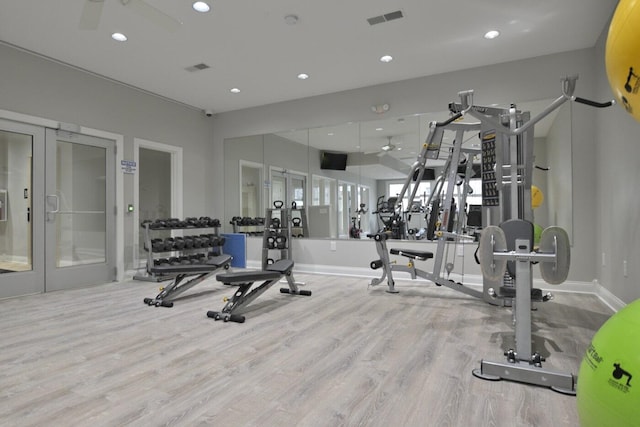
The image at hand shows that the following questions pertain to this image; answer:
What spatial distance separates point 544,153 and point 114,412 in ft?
14.9

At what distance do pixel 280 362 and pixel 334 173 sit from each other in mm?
4042

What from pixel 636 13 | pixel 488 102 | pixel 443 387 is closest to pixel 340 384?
pixel 443 387

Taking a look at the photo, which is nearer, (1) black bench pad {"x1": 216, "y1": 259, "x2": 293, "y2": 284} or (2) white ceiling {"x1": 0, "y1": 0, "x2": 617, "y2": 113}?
(1) black bench pad {"x1": 216, "y1": 259, "x2": 293, "y2": 284}

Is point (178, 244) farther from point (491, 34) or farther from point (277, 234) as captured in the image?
point (491, 34)

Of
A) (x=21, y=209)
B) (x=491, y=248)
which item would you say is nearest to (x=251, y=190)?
(x=21, y=209)

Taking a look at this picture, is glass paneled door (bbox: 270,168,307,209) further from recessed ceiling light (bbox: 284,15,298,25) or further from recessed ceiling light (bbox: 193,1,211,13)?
recessed ceiling light (bbox: 193,1,211,13)

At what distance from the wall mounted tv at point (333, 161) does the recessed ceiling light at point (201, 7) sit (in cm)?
292

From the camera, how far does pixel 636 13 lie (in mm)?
1157

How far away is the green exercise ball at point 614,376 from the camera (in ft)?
2.99

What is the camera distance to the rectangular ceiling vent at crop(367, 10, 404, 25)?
11.1ft

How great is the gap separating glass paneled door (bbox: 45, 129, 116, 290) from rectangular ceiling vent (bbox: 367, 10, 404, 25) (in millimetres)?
3813

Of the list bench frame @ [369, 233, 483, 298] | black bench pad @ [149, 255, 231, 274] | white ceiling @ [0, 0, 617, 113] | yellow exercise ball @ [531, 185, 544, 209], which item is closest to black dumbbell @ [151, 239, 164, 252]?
black bench pad @ [149, 255, 231, 274]

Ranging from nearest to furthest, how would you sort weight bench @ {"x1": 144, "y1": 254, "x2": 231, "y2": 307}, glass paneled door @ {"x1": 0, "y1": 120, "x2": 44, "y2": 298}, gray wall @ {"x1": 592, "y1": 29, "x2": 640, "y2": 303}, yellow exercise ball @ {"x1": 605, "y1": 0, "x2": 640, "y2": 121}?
1. yellow exercise ball @ {"x1": 605, "y1": 0, "x2": 640, "y2": 121}
2. gray wall @ {"x1": 592, "y1": 29, "x2": 640, "y2": 303}
3. weight bench @ {"x1": 144, "y1": 254, "x2": 231, "y2": 307}
4. glass paneled door @ {"x1": 0, "y1": 120, "x2": 44, "y2": 298}

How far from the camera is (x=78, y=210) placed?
4.65m
